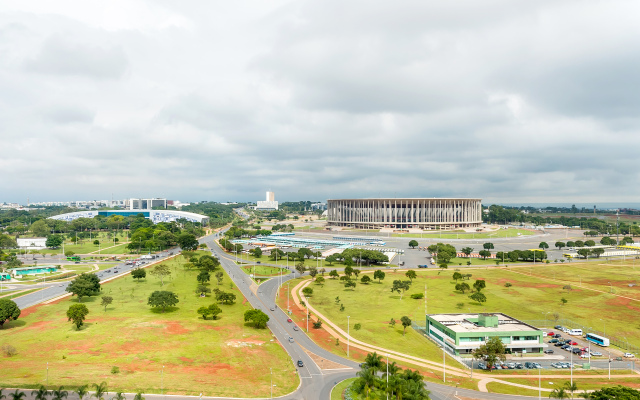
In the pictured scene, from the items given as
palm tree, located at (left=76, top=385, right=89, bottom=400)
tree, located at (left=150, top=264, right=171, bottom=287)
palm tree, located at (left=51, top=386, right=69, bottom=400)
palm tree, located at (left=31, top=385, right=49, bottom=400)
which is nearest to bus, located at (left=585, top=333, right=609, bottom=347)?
palm tree, located at (left=76, top=385, right=89, bottom=400)

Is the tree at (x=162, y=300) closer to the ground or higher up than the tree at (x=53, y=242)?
closer to the ground

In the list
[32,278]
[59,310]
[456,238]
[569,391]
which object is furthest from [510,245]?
[32,278]

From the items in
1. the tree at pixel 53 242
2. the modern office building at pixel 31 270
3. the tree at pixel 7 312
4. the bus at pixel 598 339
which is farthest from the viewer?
the tree at pixel 53 242

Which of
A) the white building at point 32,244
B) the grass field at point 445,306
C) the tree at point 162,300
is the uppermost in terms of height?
the white building at point 32,244

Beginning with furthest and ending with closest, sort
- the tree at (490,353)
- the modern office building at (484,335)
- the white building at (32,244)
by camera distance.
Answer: the white building at (32,244) → the modern office building at (484,335) → the tree at (490,353)

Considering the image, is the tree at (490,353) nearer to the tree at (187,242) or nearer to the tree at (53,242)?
the tree at (187,242)

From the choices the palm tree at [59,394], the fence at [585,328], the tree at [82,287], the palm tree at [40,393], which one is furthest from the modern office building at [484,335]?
the tree at [82,287]

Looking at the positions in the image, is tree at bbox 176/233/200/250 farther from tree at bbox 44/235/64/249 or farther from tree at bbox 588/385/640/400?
tree at bbox 588/385/640/400
